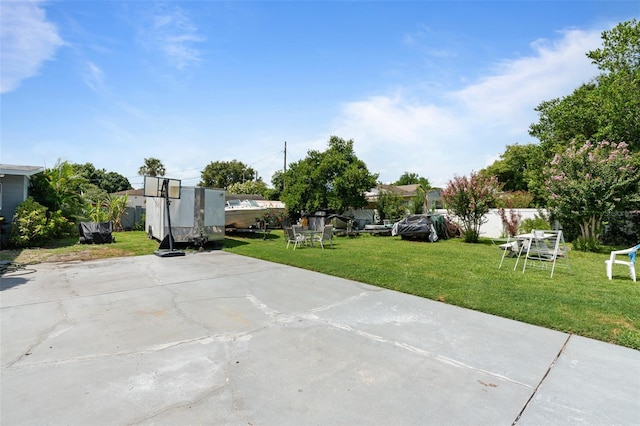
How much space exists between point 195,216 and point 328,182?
31.1ft

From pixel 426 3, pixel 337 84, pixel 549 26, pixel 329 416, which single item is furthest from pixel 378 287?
pixel 549 26

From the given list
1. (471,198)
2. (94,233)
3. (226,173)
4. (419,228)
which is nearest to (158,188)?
(94,233)

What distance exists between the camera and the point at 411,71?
1071cm

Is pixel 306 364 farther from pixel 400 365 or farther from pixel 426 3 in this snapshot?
pixel 426 3

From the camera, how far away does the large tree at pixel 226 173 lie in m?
51.3

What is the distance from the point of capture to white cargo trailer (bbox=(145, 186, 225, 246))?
11.1 meters

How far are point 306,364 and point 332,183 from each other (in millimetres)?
16256

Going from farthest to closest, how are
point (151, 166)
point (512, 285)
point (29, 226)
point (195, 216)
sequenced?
point (151, 166), point (195, 216), point (29, 226), point (512, 285)

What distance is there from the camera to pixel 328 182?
63.0 ft

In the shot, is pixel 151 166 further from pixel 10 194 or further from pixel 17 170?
pixel 17 170

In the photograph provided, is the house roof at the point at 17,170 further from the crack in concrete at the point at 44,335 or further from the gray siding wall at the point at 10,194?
the crack in concrete at the point at 44,335

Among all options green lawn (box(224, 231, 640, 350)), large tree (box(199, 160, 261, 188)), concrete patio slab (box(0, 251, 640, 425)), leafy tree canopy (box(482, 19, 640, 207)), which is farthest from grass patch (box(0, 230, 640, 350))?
large tree (box(199, 160, 261, 188))

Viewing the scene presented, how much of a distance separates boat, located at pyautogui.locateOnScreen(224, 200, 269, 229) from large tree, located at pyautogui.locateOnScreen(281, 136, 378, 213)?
2.42 m

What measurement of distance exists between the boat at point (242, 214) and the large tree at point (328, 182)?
2.42 metres
